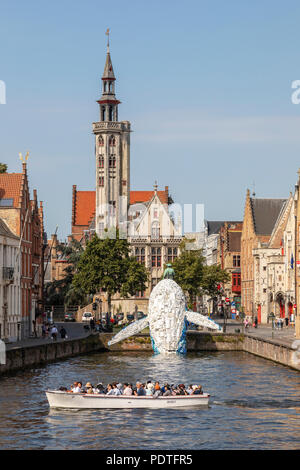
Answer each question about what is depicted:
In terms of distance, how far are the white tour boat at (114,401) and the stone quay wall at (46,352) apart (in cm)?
1492

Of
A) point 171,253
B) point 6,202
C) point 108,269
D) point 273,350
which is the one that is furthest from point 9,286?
Answer: point 171,253

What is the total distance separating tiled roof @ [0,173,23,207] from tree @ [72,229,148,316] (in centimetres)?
2608

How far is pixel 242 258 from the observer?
149375mm

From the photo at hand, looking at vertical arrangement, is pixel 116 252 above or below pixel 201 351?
above

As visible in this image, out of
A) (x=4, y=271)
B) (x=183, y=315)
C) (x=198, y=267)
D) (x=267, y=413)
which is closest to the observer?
(x=267, y=413)

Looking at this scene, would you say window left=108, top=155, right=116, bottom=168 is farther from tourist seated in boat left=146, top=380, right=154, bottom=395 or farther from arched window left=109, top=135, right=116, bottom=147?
tourist seated in boat left=146, top=380, right=154, bottom=395

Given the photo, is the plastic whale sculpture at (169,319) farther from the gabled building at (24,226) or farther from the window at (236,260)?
the window at (236,260)

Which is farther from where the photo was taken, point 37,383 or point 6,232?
point 6,232

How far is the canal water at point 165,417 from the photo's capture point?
155 ft

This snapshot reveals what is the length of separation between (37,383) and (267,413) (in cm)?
1943

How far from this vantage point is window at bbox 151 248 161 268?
6009 inches
